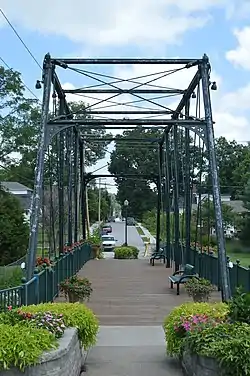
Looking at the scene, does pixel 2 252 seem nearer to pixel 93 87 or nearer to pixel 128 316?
pixel 93 87

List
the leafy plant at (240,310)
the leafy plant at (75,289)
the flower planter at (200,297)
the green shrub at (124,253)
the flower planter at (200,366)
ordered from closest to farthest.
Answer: the flower planter at (200,366), the leafy plant at (240,310), the leafy plant at (75,289), the flower planter at (200,297), the green shrub at (124,253)

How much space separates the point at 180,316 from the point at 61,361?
1.99 m

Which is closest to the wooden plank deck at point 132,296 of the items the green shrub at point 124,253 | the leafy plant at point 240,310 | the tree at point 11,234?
the leafy plant at point 240,310

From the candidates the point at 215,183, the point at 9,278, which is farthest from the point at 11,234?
the point at 215,183

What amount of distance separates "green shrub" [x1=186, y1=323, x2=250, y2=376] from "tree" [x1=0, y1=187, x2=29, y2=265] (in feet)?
97.5

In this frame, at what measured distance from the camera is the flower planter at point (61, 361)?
5602mm

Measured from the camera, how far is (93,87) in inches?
690

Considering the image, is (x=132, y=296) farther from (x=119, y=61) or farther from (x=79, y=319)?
(x=79, y=319)

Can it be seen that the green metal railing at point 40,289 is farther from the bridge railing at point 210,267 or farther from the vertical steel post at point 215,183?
the vertical steel post at point 215,183

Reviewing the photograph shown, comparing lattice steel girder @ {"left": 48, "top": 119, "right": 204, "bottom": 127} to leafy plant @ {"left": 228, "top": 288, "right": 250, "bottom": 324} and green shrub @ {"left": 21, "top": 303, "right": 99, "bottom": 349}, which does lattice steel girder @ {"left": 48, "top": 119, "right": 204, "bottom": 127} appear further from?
leafy plant @ {"left": 228, "top": 288, "right": 250, "bottom": 324}

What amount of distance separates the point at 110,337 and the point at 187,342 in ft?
11.6

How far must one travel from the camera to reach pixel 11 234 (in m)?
35.5

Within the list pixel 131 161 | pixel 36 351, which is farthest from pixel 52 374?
pixel 131 161

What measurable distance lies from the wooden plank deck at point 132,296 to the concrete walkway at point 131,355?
4.66ft
